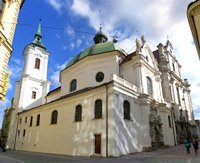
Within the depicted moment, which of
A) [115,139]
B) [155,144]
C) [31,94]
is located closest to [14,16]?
[115,139]

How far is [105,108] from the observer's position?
57.9 ft

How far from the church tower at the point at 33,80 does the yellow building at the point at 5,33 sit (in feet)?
75.6

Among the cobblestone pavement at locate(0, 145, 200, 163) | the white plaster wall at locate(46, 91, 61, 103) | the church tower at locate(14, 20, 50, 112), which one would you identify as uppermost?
the church tower at locate(14, 20, 50, 112)

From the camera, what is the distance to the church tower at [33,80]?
114 feet

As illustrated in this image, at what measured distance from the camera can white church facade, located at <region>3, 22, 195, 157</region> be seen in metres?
17.6

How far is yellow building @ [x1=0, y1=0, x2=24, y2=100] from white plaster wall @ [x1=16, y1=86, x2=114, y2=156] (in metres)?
8.87

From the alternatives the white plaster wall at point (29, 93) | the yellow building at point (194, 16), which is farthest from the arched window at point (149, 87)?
the white plaster wall at point (29, 93)

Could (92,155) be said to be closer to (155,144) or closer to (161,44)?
(155,144)

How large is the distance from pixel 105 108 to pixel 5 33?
402 inches

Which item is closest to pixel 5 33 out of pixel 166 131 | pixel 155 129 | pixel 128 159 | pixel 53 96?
pixel 128 159

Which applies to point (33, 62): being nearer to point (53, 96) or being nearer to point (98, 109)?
point (53, 96)

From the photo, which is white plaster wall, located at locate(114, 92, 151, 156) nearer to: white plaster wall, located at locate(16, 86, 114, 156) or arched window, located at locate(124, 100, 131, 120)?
arched window, located at locate(124, 100, 131, 120)

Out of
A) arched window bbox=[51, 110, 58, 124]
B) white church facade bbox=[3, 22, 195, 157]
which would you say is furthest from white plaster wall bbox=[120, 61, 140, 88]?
arched window bbox=[51, 110, 58, 124]

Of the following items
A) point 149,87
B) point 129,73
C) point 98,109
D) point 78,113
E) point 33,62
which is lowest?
point 78,113
